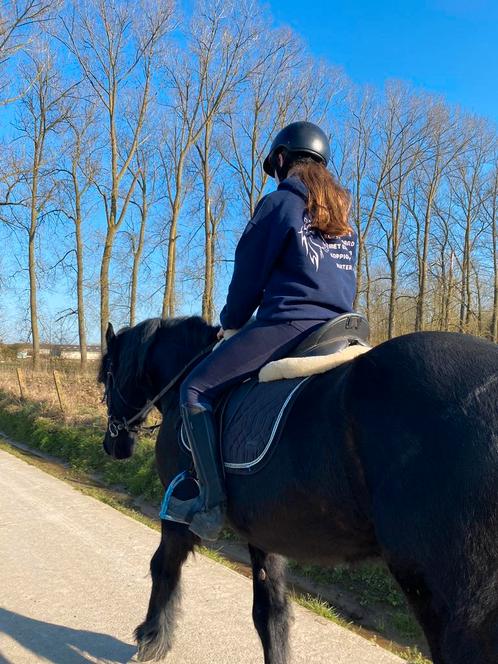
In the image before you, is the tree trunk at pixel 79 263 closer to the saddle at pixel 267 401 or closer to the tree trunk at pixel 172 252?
the tree trunk at pixel 172 252

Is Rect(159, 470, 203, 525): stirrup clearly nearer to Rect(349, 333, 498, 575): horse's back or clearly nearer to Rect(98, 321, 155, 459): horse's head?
Rect(349, 333, 498, 575): horse's back

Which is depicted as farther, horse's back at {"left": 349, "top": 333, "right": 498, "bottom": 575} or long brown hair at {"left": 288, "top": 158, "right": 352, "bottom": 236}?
long brown hair at {"left": 288, "top": 158, "right": 352, "bottom": 236}

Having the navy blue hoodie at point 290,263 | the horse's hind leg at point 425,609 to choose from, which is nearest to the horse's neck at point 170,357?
the navy blue hoodie at point 290,263

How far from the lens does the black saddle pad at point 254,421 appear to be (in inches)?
78.3

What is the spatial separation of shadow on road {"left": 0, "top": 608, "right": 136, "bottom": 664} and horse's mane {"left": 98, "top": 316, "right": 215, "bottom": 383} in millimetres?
1692

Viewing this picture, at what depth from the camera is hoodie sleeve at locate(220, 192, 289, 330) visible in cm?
228

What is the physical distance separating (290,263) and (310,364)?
1.68 feet

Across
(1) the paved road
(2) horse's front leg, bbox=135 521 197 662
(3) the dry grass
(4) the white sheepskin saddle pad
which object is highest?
(4) the white sheepskin saddle pad

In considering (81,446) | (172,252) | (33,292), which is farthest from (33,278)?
(81,446)

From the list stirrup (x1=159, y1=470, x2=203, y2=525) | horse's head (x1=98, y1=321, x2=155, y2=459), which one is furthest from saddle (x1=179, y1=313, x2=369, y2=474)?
horse's head (x1=98, y1=321, x2=155, y2=459)

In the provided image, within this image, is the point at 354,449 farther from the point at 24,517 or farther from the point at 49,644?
the point at 24,517

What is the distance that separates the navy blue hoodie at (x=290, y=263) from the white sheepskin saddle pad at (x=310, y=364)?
26 centimetres

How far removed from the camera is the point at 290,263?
7.52ft

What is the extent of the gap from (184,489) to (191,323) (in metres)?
1.22
